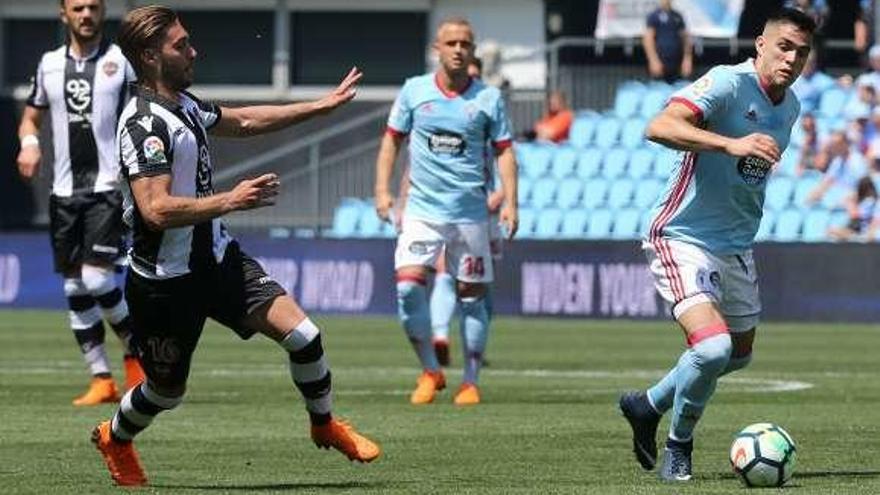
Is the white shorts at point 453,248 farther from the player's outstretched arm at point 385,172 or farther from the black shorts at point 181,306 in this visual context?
the black shorts at point 181,306

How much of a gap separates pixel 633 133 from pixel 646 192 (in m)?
1.27

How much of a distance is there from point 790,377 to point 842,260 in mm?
8251

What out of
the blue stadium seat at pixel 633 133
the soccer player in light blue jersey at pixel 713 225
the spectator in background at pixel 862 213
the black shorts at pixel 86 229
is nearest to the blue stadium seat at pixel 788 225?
the spectator in background at pixel 862 213

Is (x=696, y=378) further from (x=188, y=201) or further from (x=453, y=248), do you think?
(x=453, y=248)

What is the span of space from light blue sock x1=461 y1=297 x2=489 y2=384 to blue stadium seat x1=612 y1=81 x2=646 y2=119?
50.7 ft

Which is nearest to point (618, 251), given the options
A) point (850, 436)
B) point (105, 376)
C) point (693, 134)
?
point (105, 376)

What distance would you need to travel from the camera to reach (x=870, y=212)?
2688 centimetres

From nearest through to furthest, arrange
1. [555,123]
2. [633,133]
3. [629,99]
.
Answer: [633,133] → [629,99] → [555,123]

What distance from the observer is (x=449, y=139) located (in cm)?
1548

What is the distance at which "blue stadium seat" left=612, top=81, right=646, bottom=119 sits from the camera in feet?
101

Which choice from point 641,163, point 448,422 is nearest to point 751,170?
point 448,422

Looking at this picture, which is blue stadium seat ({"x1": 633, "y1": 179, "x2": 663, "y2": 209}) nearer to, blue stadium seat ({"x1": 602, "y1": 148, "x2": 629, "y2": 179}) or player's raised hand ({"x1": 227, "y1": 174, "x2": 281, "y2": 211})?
blue stadium seat ({"x1": 602, "y1": 148, "x2": 629, "y2": 179})

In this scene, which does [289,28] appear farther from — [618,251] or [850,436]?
[850,436]

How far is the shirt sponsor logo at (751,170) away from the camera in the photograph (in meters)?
10.5
